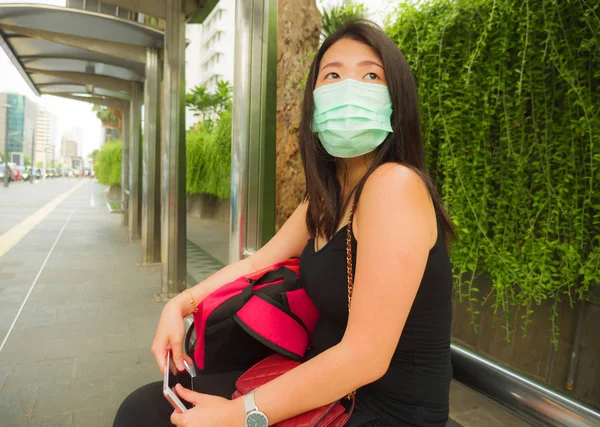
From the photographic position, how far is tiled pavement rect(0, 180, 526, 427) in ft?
9.36

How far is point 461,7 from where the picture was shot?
2797 mm

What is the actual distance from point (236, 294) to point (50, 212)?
15.6m

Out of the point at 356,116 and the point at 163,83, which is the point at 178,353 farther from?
the point at 163,83

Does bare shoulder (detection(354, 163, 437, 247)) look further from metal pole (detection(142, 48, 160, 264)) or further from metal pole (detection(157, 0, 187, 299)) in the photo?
metal pole (detection(142, 48, 160, 264))

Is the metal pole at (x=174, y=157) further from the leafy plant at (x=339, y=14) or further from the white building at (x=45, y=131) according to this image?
the white building at (x=45, y=131)

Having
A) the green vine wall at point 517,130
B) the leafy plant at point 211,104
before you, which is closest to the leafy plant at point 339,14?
the green vine wall at point 517,130

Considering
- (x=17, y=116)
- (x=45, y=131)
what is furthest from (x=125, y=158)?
(x=45, y=131)

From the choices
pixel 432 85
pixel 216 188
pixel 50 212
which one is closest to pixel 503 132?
pixel 432 85

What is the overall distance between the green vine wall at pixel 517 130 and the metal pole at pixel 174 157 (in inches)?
112

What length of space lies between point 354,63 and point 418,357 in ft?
2.63

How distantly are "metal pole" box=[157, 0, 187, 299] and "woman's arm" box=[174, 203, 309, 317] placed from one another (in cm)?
378

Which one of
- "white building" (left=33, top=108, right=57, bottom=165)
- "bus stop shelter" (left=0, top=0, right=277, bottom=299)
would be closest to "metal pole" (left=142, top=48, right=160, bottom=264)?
"bus stop shelter" (left=0, top=0, right=277, bottom=299)

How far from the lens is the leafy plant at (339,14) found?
333 centimetres

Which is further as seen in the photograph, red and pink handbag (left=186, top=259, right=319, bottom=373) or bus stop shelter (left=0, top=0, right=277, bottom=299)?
bus stop shelter (left=0, top=0, right=277, bottom=299)
